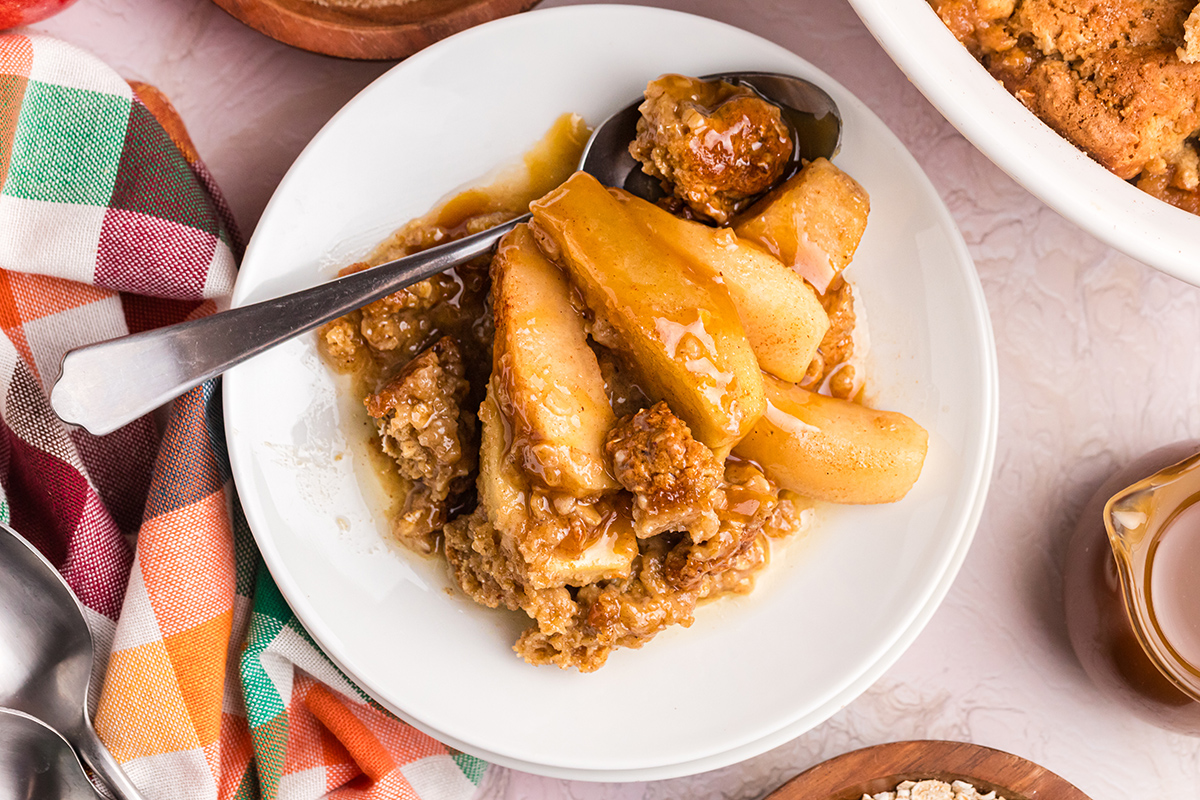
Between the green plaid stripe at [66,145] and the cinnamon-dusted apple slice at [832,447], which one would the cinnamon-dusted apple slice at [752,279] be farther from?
the green plaid stripe at [66,145]

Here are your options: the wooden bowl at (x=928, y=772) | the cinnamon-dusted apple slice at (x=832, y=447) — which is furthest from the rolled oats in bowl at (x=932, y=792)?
the cinnamon-dusted apple slice at (x=832, y=447)

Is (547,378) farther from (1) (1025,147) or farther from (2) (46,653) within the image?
(2) (46,653)

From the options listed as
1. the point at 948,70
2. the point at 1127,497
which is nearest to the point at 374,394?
the point at 948,70

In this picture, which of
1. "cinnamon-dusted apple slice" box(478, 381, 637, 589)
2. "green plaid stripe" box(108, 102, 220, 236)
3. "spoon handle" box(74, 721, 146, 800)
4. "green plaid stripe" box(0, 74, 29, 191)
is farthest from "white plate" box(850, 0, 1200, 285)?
"spoon handle" box(74, 721, 146, 800)

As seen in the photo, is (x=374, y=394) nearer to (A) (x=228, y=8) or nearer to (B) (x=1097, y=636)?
(A) (x=228, y=8)

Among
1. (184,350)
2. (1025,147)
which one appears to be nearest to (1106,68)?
(1025,147)

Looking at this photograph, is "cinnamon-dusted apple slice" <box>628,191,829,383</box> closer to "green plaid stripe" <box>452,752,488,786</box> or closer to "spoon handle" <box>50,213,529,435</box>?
"spoon handle" <box>50,213,529,435</box>
